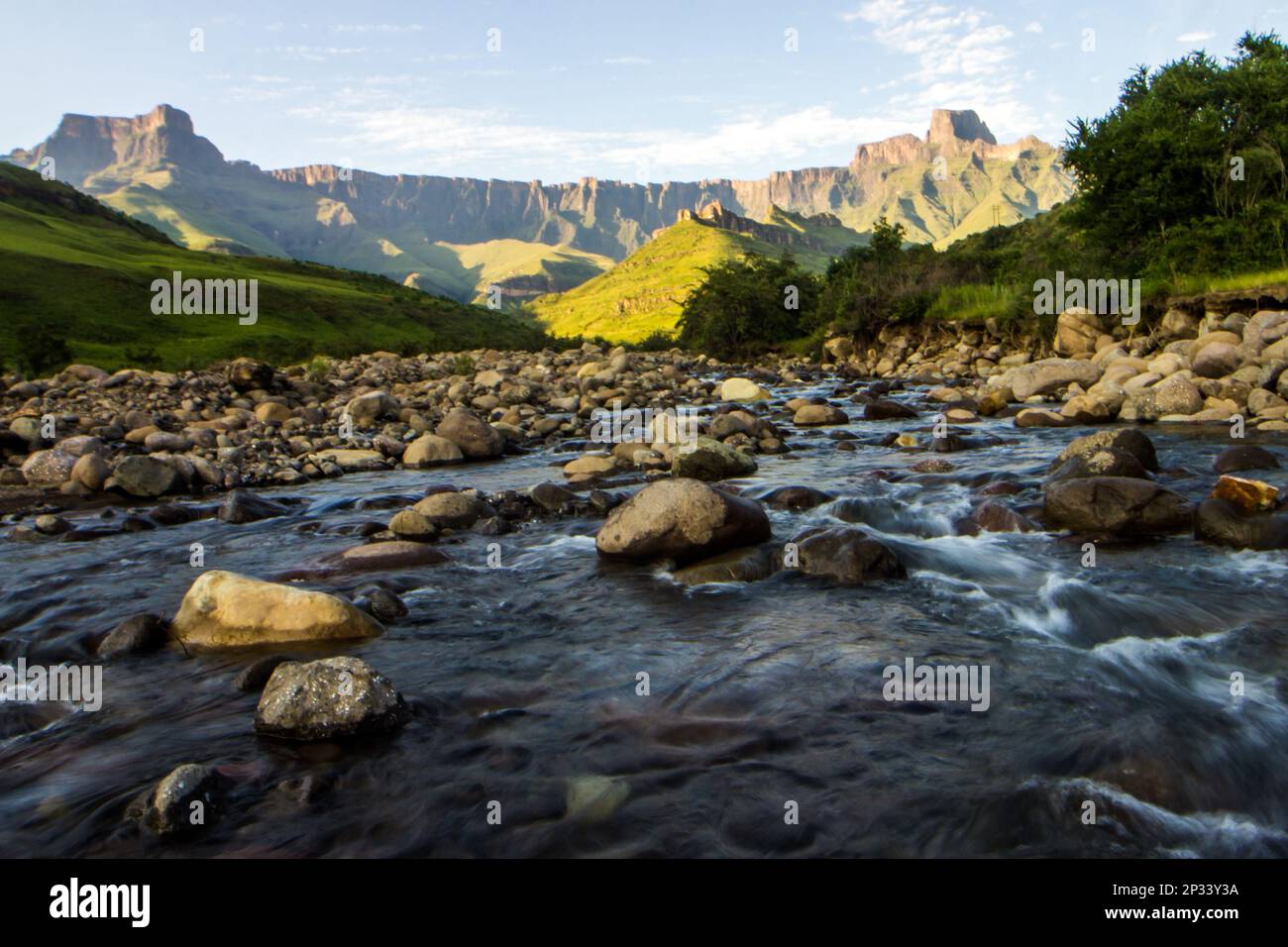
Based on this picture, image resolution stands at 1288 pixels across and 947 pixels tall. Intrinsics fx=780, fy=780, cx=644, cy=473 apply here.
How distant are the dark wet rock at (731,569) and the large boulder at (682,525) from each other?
0.74 ft

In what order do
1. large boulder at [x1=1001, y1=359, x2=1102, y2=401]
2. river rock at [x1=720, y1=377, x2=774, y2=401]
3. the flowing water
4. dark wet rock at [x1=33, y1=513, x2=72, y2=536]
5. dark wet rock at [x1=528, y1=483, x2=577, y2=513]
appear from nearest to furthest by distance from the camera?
1. the flowing water
2. dark wet rock at [x1=33, y1=513, x2=72, y2=536]
3. dark wet rock at [x1=528, y1=483, x2=577, y2=513]
4. large boulder at [x1=1001, y1=359, x2=1102, y2=401]
5. river rock at [x1=720, y1=377, x2=774, y2=401]

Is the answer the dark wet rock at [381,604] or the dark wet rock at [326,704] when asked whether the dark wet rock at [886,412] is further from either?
the dark wet rock at [326,704]

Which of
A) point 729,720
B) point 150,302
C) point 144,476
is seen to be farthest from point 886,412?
point 150,302

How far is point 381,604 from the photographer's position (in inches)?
324

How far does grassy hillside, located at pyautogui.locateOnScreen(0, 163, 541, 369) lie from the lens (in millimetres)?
49281

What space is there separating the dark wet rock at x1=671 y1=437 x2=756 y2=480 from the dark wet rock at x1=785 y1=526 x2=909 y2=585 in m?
5.19

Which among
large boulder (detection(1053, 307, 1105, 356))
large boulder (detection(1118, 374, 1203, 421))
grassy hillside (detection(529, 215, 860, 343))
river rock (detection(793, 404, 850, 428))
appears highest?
grassy hillside (detection(529, 215, 860, 343))

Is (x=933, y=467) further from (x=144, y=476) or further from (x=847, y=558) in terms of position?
(x=144, y=476)

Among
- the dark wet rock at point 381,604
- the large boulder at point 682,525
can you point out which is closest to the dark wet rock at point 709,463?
the large boulder at point 682,525

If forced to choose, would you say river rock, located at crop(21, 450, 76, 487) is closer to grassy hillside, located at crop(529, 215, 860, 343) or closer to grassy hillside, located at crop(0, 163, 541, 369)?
grassy hillside, located at crop(0, 163, 541, 369)

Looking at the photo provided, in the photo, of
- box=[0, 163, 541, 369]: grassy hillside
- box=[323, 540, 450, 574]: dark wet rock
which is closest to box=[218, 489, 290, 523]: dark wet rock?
box=[323, 540, 450, 574]: dark wet rock

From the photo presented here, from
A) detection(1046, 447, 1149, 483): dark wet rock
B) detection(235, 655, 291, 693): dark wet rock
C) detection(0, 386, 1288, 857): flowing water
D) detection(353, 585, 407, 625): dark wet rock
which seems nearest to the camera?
detection(0, 386, 1288, 857): flowing water
